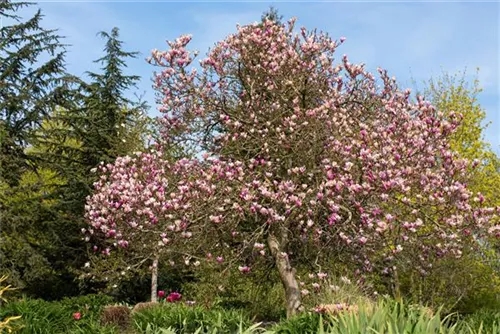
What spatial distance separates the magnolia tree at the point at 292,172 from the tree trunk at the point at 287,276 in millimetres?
27

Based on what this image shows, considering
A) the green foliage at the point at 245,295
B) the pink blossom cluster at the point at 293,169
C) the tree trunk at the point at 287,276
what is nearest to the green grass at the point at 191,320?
the pink blossom cluster at the point at 293,169

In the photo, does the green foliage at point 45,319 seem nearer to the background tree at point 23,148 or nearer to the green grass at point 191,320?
the green grass at point 191,320

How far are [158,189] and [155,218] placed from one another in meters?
0.70

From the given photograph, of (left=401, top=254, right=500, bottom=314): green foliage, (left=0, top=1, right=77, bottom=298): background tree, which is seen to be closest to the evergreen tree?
(left=0, top=1, right=77, bottom=298): background tree

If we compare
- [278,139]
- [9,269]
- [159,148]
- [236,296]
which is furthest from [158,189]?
[9,269]

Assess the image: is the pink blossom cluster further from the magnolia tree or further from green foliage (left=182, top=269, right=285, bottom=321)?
green foliage (left=182, top=269, right=285, bottom=321)

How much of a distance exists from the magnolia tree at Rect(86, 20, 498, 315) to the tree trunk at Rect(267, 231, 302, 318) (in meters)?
0.03

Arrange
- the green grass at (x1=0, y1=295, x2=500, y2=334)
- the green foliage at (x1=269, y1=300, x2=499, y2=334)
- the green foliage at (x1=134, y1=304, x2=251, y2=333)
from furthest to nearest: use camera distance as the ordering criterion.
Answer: the green foliage at (x1=134, y1=304, x2=251, y2=333), the green grass at (x1=0, y1=295, x2=500, y2=334), the green foliage at (x1=269, y1=300, x2=499, y2=334)

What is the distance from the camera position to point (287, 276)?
40.3 ft

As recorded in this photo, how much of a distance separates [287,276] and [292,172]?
243 centimetres

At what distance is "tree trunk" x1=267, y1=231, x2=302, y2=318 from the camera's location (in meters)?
12.1

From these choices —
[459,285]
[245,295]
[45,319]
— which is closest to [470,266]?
[459,285]

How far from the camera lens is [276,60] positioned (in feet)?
41.4

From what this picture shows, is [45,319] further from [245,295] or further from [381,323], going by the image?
[245,295]
